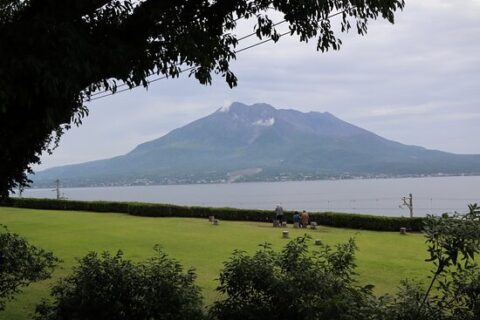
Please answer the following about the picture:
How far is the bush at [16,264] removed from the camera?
743cm

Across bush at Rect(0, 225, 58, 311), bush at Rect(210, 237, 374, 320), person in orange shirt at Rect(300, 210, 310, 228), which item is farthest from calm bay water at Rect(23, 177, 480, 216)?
person in orange shirt at Rect(300, 210, 310, 228)

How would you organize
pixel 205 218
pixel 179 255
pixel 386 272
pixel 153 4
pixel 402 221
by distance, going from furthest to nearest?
pixel 205 218 → pixel 402 221 → pixel 179 255 → pixel 386 272 → pixel 153 4

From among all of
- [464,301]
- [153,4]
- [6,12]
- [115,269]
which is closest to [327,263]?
[464,301]

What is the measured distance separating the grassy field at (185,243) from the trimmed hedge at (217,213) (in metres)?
1.38

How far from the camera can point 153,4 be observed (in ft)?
14.6

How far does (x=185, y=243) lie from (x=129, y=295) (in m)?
12.8

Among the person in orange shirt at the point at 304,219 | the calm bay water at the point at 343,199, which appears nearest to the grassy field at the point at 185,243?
the person in orange shirt at the point at 304,219

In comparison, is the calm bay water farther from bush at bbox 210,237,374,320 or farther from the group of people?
the group of people

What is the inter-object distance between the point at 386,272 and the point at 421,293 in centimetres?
876

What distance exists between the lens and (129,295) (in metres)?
6.00

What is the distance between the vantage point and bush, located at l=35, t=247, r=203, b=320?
5770 mm

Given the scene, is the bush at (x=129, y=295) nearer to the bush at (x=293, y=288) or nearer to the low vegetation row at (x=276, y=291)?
the low vegetation row at (x=276, y=291)

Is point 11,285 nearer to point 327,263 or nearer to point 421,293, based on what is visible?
point 327,263

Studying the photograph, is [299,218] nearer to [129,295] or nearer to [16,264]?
[16,264]
